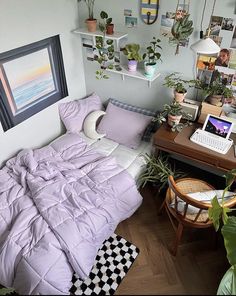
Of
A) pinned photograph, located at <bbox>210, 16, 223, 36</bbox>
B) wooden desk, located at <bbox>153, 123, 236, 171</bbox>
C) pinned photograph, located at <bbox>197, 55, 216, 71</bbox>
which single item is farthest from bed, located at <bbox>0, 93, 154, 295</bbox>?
pinned photograph, located at <bbox>210, 16, 223, 36</bbox>

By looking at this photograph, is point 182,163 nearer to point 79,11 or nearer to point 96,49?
point 96,49

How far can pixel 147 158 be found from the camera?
2373 millimetres

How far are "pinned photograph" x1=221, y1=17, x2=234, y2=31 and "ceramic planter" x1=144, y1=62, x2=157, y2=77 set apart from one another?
2.05ft

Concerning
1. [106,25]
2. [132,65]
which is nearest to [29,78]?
[106,25]

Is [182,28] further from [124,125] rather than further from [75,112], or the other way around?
[75,112]

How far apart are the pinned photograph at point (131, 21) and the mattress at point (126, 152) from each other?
109cm

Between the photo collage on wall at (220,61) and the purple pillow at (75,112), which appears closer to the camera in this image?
the photo collage on wall at (220,61)

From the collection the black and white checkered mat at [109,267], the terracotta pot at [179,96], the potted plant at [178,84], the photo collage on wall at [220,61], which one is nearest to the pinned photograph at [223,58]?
the photo collage on wall at [220,61]

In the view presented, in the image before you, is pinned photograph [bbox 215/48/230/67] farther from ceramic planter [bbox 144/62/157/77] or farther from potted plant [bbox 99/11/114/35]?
potted plant [bbox 99/11/114/35]

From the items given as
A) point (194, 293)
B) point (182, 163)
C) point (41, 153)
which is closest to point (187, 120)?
point (182, 163)

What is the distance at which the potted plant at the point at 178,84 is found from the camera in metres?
2.23

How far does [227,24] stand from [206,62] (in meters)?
0.32

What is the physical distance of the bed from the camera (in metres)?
1.58

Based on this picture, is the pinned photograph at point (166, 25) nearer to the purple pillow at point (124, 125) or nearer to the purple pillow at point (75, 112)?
the purple pillow at point (124, 125)
